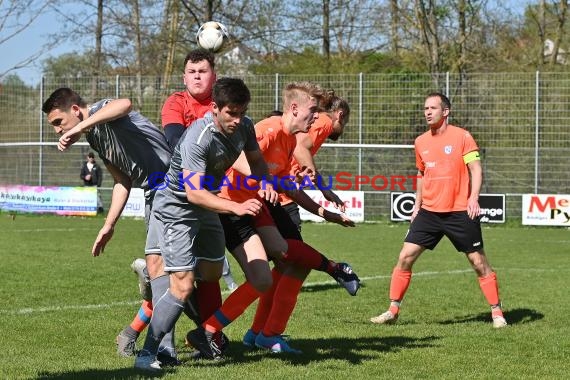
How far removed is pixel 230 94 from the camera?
5777 mm

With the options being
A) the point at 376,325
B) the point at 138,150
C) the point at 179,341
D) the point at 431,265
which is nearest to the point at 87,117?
the point at 138,150

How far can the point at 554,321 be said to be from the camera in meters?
8.66

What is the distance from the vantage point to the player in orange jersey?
8.80m

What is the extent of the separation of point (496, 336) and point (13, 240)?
454 inches

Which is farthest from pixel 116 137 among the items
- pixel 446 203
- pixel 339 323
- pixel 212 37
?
pixel 446 203

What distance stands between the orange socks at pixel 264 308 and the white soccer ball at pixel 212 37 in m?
2.44

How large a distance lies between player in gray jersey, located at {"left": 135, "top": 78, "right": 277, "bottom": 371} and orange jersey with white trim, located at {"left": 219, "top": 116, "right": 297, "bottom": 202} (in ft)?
2.03

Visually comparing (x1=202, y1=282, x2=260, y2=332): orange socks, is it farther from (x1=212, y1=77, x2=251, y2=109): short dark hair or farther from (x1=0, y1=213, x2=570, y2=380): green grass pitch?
(x1=212, y1=77, x2=251, y2=109): short dark hair

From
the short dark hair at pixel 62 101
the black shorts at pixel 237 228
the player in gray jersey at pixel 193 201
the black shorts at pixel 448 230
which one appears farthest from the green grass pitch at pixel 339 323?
the short dark hair at pixel 62 101

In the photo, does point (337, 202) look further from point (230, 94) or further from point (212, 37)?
point (212, 37)

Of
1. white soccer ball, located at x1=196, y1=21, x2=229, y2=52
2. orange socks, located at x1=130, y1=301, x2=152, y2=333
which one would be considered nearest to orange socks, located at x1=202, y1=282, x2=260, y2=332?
orange socks, located at x1=130, y1=301, x2=152, y2=333

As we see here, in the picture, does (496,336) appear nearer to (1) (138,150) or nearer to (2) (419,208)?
(2) (419,208)

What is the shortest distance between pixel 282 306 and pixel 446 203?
8.22 feet

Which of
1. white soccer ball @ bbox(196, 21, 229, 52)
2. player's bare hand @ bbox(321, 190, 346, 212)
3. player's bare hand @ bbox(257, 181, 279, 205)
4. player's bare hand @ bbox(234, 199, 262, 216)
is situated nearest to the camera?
player's bare hand @ bbox(234, 199, 262, 216)
